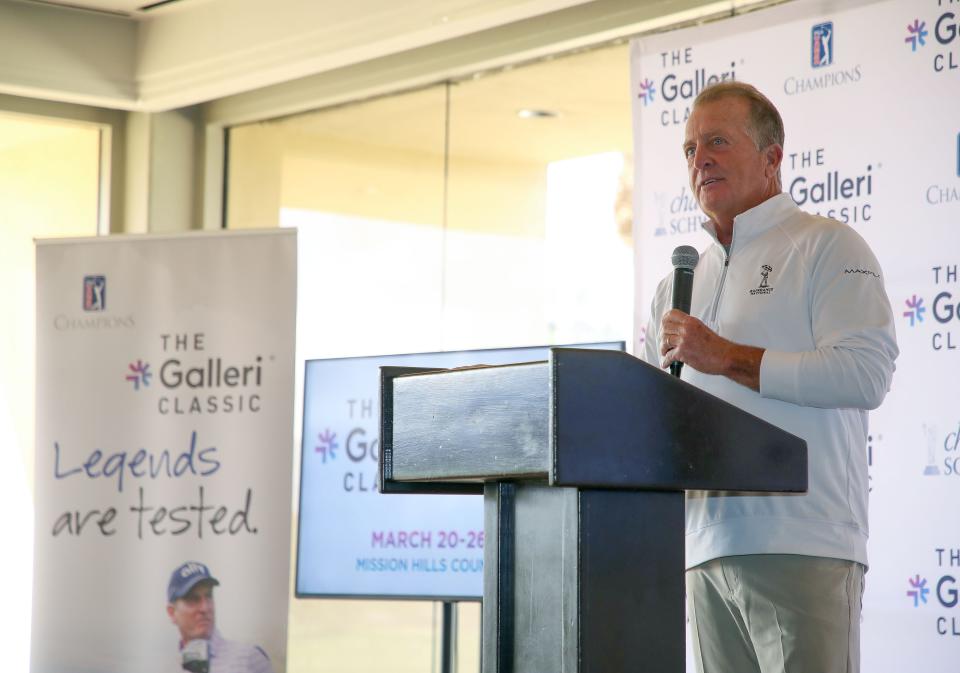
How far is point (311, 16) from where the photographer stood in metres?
5.18

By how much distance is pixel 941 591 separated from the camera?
3277 millimetres

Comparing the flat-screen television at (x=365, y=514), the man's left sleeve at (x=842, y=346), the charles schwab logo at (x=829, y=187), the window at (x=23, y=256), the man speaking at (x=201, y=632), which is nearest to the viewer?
the man's left sleeve at (x=842, y=346)

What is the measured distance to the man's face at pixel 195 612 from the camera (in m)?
4.65

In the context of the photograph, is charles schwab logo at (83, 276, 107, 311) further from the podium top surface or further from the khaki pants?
the podium top surface

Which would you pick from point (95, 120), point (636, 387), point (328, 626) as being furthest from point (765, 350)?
point (95, 120)

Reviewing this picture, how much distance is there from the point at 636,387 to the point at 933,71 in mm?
2367

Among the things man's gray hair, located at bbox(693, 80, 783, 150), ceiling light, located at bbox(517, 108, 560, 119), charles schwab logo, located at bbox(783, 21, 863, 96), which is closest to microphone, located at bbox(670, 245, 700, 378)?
man's gray hair, located at bbox(693, 80, 783, 150)

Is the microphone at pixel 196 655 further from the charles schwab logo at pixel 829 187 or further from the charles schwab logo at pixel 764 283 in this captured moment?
the charles schwab logo at pixel 764 283

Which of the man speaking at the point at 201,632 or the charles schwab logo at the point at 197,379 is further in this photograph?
the charles schwab logo at the point at 197,379

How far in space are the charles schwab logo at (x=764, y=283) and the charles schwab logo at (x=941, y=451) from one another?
1.40 m

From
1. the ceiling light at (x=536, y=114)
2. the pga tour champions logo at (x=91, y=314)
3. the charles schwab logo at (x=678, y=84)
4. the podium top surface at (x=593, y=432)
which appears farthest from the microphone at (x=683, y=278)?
the pga tour champions logo at (x=91, y=314)

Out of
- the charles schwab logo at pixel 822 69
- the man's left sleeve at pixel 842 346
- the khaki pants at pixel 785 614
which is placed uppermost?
the charles schwab logo at pixel 822 69

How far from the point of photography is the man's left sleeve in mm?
1942

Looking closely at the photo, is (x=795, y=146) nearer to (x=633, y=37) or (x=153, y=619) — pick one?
(x=633, y=37)
